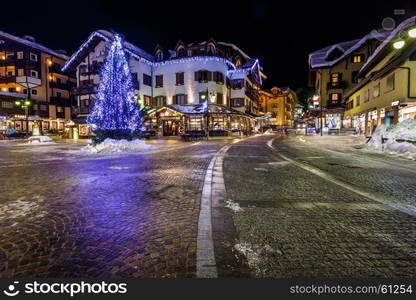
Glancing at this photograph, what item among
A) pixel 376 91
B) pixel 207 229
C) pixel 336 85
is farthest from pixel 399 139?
pixel 336 85

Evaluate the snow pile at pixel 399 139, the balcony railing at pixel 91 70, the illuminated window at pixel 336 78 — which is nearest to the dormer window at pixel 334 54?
the illuminated window at pixel 336 78

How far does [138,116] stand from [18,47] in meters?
44.4

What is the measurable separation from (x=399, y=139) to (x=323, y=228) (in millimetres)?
13395

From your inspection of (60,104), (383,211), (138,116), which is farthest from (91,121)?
(60,104)

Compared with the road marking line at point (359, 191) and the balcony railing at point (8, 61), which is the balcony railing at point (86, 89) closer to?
the balcony railing at point (8, 61)

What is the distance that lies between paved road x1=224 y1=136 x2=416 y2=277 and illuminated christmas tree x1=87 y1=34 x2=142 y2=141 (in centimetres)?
1384

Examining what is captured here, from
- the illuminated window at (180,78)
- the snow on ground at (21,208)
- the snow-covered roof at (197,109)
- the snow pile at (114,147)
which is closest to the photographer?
the snow on ground at (21,208)

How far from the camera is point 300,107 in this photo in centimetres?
8662

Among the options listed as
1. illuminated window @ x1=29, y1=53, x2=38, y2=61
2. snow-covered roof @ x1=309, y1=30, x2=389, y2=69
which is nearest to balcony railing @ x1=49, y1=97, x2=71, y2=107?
illuminated window @ x1=29, y1=53, x2=38, y2=61

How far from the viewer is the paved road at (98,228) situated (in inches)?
108

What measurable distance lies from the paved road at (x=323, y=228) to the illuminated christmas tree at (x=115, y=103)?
13.8 metres

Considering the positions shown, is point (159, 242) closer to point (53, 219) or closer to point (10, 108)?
point (53, 219)

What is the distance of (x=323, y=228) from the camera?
3791 mm

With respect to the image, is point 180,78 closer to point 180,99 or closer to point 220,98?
point 180,99
